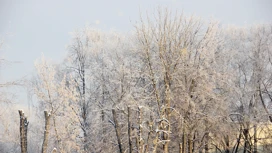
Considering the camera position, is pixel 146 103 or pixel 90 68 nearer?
pixel 146 103

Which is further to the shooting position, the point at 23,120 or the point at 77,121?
the point at 77,121

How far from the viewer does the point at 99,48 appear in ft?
83.1

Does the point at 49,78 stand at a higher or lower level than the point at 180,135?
higher

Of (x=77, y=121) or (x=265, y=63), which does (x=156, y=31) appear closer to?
(x=265, y=63)

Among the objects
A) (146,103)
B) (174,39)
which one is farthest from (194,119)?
(174,39)

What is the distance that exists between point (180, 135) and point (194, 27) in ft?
20.0

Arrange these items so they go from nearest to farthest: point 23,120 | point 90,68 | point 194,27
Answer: point 23,120 → point 194,27 → point 90,68

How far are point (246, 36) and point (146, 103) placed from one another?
9995mm

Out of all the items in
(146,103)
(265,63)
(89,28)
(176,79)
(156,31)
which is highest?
(89,28)

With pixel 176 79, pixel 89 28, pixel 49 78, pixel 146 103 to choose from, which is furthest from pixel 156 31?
pixel 89 28

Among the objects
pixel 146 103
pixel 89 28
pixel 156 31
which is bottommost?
pixel 146 103

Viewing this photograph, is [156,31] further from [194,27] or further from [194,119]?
[194,119]

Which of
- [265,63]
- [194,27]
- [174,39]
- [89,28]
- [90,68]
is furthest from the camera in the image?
[89,28]

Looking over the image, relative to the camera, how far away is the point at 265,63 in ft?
66.6
